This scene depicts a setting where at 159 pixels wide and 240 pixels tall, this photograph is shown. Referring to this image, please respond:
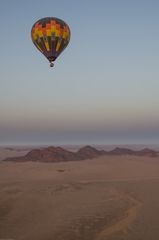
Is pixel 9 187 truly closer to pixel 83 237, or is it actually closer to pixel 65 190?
pixel 65 190

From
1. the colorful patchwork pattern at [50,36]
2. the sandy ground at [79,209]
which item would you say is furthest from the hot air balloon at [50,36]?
the sandy ground at [79,209]

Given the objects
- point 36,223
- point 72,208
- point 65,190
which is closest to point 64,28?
point 65,190

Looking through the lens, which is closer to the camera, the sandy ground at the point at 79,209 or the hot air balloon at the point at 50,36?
the sandy ground at the point at 79,209

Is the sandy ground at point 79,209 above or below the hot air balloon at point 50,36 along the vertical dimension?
below

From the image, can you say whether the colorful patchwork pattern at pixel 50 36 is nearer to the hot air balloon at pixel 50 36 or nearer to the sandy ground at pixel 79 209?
the hot air balloon at pixel 50 36

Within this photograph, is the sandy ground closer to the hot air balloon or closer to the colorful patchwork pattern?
the hot air balloon

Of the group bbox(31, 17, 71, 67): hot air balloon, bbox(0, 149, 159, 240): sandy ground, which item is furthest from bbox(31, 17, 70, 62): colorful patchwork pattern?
bbox(0, 149, 159, 240): sandy ground

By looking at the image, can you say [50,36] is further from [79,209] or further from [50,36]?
[79,209]
